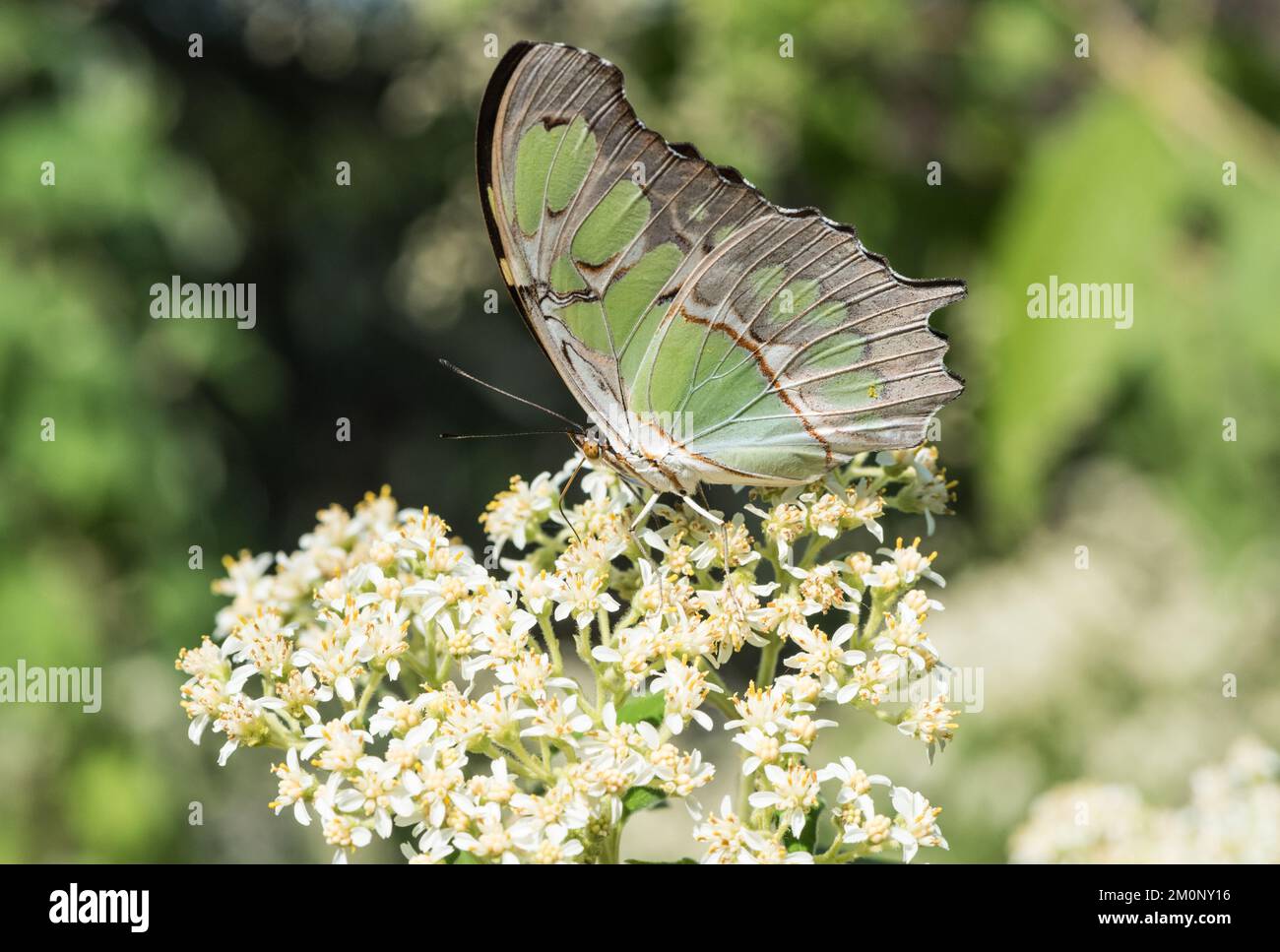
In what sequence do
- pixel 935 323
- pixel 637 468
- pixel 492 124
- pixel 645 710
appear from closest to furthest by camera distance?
pixel 645 710, pixel 492 124, pixel 637 468, pixel 935 323

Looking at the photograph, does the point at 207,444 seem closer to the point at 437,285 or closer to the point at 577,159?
the point at 437,285

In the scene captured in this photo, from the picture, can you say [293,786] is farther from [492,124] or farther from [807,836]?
[492,124]

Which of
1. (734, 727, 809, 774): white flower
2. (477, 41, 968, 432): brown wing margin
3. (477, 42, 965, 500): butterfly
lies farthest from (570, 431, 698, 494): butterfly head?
(734, 727, 809, 774): white flower

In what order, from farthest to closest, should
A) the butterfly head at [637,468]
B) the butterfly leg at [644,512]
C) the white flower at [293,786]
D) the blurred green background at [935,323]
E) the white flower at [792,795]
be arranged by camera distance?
the blurred green background at [935,323] < the butterfly head at [637,468] < the butterfly leg at [644,512] < the white flower at [293,786] < the white flower at [792,795]

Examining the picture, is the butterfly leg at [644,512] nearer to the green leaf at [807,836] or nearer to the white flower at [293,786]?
the green leaf at [807,836]

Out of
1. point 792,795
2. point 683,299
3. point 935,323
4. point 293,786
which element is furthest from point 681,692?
point 935,323

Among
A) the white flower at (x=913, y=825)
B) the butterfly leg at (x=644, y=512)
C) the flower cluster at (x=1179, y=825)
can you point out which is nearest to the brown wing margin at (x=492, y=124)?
the butterfly leg at (x=644, y=512)
